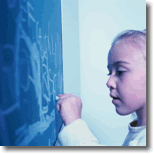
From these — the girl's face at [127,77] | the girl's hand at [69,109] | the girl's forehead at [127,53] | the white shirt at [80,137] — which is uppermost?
the girl's forehead at [127,53]

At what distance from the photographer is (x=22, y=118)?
30 centimetres

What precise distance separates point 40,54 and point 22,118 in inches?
7.7

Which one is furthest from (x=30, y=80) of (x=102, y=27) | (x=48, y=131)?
(x=102, y=27)

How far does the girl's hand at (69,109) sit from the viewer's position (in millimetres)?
400

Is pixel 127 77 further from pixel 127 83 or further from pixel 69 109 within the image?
pixel 69 109

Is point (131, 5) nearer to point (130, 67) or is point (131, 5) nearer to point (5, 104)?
point (130, 67)

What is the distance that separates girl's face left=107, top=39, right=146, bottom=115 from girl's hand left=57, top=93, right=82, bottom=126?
0.43 feet

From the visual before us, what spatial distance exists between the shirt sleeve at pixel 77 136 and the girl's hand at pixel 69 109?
0.07 feet

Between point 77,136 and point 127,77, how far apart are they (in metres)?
0.24

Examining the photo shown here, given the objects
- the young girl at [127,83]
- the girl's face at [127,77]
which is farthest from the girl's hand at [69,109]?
the girl's face at [127,77]

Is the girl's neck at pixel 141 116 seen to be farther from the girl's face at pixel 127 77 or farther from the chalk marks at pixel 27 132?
the chalk marks at pixel 27 132

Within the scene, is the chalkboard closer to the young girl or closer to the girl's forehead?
the young girl

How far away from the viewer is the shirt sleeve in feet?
1.16

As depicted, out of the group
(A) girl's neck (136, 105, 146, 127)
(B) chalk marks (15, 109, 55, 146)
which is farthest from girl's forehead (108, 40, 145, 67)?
(B) chalk marks (15, 109, 55, 146)
